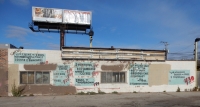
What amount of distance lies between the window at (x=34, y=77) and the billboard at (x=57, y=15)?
50.7ft

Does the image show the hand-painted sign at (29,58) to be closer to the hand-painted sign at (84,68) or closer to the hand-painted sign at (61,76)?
the hand-painted sign at (61,76)

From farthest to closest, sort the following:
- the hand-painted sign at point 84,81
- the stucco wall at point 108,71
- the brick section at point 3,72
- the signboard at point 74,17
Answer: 1. the signboard at point 74,17
2. the hand-painted sign at point 84,81
3. the stucco wall at point 108,71
4. the brick section at point 3,72

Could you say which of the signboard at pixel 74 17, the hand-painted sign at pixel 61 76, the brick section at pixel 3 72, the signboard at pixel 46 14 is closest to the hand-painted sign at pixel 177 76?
the hand-painted sign at pixel 61 76

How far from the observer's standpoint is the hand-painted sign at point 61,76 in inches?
533

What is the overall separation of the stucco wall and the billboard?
14867mm

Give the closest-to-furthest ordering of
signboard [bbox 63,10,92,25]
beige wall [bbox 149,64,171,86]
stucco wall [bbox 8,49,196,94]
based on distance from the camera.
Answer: stucco wall [bbox 8,49,196,94]
beige wall [bbox 149,64,171,86]
signboard [bbox 63,10,92,25]

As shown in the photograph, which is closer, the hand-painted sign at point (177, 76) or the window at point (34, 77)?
the window at point (34, 77)

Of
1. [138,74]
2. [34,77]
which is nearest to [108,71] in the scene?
[138,74]

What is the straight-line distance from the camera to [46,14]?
89.0 feet

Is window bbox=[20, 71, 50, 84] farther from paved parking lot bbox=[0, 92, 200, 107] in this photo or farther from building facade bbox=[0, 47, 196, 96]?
paved parking lot bbox=[0, 92, 200, 107]

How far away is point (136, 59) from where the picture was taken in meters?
15.1

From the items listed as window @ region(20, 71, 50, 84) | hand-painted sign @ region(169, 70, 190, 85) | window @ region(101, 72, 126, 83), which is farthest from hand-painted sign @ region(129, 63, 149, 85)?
window @ region(20, 71, 50, 84)

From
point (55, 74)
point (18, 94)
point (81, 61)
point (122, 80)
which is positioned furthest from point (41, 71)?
point (122, 80)

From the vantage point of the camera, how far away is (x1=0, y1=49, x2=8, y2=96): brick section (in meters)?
12.7
